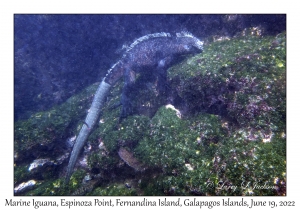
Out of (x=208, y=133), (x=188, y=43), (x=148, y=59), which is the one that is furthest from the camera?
(x=148, y=59)

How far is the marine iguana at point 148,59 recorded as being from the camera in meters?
6.49

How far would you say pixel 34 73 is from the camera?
400 inches

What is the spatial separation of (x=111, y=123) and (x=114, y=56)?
17.9 feet

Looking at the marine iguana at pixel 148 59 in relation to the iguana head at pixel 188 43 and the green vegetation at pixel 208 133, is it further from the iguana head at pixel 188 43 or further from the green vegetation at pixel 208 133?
the green vegetation at pixel 208 133

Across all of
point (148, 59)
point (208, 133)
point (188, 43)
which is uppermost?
point (188, 43)

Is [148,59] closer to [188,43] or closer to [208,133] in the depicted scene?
[188,43]

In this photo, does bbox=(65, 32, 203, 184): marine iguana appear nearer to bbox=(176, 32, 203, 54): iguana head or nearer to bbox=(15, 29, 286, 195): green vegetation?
bbox=(176, 32, 203, 54): iguana head

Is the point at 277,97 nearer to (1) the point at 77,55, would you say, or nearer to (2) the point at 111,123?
(2) the point at 111,123

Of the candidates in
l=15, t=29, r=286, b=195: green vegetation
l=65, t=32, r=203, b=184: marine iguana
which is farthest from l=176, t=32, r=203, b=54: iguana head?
l=15, t=29, r=286, b=195: green vegetation

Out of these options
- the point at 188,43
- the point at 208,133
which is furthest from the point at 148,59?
the point at 208,133

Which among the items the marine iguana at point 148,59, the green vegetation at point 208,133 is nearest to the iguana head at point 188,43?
the marine iguana at point 148,59

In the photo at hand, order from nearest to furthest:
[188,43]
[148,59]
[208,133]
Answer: [208,133] < [188,43] < [148,59]

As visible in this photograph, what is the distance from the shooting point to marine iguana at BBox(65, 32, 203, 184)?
6.49m

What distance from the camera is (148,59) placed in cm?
698
